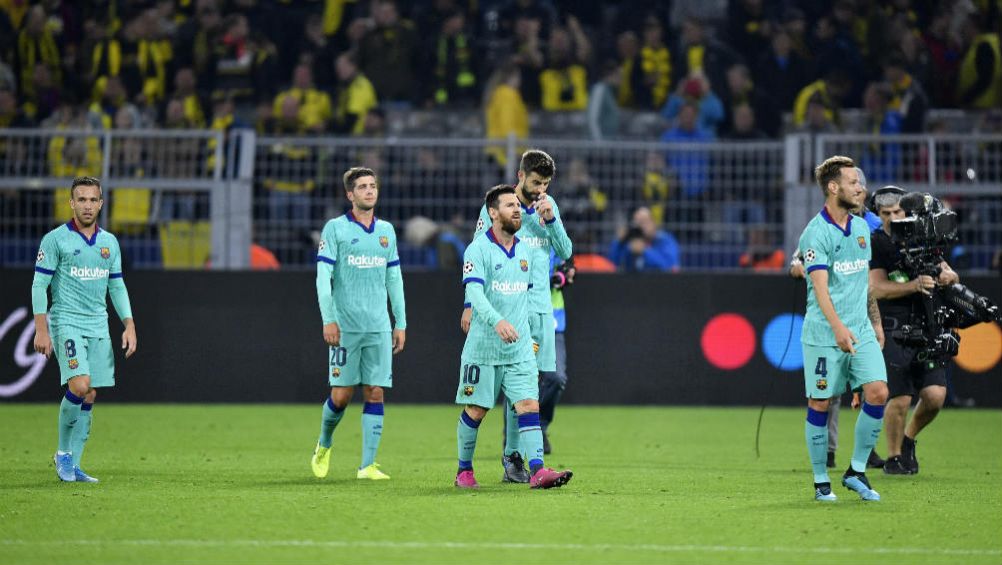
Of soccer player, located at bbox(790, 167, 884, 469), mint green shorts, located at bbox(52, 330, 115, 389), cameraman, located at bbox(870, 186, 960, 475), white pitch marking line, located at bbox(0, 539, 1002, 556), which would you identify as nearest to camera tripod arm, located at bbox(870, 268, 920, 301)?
cameraman, located at bbox(870, 186, 960, 475)

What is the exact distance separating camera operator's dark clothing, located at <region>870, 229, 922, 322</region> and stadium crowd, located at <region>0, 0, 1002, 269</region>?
8.81 meters

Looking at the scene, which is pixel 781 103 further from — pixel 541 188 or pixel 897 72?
pixel 541 188

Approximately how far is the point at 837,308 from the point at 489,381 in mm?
2235

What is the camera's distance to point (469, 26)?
22.4 meters

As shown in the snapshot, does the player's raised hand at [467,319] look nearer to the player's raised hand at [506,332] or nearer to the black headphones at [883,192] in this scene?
the player's raised hand at [506,332]

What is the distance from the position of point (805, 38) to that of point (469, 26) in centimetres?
481

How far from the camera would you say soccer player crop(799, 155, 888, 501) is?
914cm

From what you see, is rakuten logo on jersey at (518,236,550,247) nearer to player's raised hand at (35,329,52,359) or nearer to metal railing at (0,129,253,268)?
player's raised hand at (35,329,52,359)

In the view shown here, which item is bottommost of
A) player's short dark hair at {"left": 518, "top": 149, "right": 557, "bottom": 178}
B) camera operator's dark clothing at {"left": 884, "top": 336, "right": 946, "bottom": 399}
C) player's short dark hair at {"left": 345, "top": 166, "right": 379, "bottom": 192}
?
camera operator's dark clothing at {"left": 884, "top": 336, "right": 946, "bottom": 399}

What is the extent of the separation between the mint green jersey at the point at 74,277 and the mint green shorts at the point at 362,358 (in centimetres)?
162

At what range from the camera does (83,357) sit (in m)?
10.4

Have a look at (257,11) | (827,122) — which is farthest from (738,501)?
(257,11)

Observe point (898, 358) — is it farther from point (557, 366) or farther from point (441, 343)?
point (441, 343)

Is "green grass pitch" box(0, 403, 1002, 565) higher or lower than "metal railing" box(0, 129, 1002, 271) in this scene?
lower
